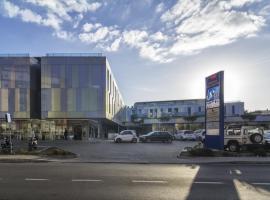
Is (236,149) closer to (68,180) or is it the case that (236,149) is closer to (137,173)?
(137,173)

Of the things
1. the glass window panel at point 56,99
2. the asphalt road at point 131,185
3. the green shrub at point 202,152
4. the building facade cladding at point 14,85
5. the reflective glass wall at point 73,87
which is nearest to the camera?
the asphalt road at point 131,185

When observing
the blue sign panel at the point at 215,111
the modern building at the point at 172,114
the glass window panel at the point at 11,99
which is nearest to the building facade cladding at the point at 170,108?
the modern building at the point at 172,114

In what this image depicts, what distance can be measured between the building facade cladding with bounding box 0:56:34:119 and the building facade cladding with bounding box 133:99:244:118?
71.7m

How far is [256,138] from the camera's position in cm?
2956

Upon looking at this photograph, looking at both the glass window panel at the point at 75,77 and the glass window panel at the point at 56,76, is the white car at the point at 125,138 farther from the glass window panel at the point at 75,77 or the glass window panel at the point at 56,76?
the glass window panel at the point at 56,76

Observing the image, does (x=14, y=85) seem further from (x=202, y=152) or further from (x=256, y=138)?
(x=202, y=152)

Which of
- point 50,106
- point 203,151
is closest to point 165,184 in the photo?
point 203,151

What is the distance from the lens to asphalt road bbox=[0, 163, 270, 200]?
36.7 ft

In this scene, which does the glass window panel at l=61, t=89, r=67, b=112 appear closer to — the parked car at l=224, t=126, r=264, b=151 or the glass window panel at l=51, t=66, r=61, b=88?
the glass window panel at l=51, t=66, r=61, b=88

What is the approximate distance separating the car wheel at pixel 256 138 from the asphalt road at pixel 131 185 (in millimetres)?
12770

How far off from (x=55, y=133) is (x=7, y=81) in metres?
15.1

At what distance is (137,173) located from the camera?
54.4 ft

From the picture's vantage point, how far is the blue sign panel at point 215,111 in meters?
28.6

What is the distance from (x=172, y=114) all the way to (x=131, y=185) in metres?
131
